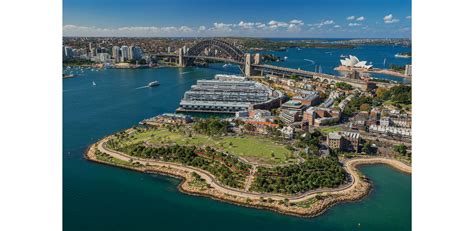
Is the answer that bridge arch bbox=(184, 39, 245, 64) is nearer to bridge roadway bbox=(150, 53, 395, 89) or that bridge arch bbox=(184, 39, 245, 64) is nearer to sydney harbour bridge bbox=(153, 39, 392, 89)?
sydney harbour bridge bbox=(153, 39, 392, 89)

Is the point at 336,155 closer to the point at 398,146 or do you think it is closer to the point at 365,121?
the point at 398,146

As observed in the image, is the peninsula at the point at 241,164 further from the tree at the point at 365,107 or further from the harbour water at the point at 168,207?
the tree at the point at 365,107

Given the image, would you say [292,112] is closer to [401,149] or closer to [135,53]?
[401,149]

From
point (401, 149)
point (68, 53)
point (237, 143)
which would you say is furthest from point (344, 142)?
point (68, 53)

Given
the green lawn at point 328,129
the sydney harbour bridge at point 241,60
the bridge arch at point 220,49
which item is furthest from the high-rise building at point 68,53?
the green lawn at point 328,129

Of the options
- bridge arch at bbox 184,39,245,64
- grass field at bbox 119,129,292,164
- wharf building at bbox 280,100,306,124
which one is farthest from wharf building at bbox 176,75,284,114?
bridge arch at bbox 184,39,245,64

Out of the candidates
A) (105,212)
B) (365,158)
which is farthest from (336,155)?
(105,212)
